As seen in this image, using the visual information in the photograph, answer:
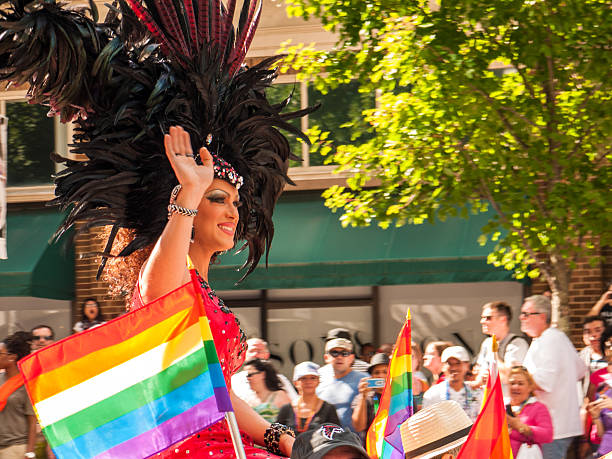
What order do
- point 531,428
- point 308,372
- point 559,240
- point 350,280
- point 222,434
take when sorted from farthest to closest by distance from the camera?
point 350,280 < point 559,240 < point 308,372 < point 531,428 < point 222,434

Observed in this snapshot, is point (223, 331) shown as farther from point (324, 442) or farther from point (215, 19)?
point (215, 19)

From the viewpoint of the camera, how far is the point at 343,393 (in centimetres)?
711

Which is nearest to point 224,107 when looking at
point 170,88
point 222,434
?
point 170,88

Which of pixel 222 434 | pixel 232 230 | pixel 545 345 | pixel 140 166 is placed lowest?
pixel 545 345

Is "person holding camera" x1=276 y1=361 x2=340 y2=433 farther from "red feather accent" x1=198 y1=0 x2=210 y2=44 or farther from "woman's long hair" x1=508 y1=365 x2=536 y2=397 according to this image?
"red feather accent" x1=198 y1=0 x2=210 y2=44

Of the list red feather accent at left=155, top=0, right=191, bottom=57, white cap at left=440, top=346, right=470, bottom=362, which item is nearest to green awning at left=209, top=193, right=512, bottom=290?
white cap at left=440, top=346, right=470, bottom=362

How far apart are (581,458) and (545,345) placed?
78cm

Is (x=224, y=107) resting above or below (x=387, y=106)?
above

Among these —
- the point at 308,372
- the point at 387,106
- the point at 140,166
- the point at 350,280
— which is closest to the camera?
the point at 140,166

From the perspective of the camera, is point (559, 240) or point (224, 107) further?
point (559, 240)

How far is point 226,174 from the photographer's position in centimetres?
331

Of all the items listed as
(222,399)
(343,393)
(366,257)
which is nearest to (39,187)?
(366,257)

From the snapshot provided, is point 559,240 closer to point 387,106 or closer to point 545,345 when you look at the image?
point 545,345

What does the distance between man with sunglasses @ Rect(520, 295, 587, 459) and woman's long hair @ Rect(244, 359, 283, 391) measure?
68.6 inches
